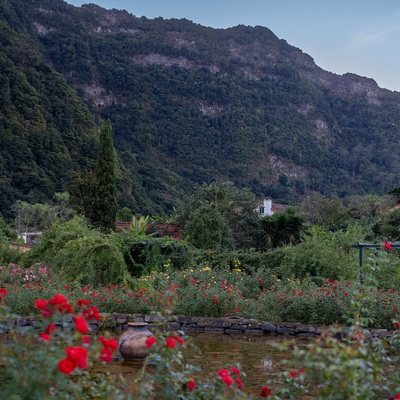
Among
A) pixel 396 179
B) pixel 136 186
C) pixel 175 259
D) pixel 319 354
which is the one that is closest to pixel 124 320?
pixel 175 259

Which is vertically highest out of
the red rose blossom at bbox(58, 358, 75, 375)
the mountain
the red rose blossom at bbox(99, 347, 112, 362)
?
the mountain

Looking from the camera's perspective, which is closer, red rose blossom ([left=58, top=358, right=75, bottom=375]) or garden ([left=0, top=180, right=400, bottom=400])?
red rose blossom ([left=58, top=358, right=75, bottom=375])

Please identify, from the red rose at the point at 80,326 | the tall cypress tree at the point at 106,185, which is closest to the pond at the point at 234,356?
the red rose at the point at 80,326

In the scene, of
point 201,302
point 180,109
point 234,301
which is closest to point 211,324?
point 201,302

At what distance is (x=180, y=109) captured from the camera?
78750mm

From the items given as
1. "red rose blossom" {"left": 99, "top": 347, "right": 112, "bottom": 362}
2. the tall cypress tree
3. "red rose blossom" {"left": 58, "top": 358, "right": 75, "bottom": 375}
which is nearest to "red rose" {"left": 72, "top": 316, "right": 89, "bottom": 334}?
"red rose blossom" {"left": 58, "top": 358, "right": 75, "bottom": 375}

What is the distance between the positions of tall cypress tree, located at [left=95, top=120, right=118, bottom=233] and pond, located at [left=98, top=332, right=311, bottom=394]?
1662cm

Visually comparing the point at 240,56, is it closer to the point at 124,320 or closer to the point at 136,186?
the point at 136,186

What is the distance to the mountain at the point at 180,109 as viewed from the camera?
50625mm

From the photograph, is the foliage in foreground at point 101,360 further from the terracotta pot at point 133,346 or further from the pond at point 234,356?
the terracotta pot at point 133,346

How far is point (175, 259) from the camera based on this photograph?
16906mm

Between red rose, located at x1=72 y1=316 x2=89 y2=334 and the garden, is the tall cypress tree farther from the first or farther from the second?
red rose, located at x1=72 y1=316 x2=89 y2=334

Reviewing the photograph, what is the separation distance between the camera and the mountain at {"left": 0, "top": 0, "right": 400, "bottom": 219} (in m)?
50.6

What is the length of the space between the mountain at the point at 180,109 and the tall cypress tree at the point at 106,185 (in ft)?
54.8
